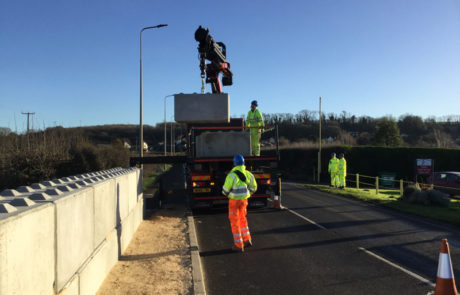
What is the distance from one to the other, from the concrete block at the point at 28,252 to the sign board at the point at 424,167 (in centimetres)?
1974

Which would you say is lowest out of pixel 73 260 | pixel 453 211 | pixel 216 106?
pixel 453 211

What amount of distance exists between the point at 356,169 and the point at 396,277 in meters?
28.6

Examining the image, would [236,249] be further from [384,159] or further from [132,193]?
[384,159]

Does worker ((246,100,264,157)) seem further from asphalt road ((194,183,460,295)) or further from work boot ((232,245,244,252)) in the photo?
work boot ((232,245,244,252))

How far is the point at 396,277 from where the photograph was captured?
18.4 feet

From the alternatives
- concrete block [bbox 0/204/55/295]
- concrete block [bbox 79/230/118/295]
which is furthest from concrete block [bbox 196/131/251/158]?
concrete block [bbox 0/204/55/295]

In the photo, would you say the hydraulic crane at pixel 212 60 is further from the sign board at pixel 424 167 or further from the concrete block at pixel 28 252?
the sign board at pixel 424 167

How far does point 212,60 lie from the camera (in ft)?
36.2

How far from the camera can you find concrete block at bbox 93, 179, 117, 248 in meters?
5.01

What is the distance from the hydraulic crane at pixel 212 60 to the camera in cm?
984

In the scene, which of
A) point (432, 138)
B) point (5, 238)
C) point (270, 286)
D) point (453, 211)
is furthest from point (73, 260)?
point (432, 138)

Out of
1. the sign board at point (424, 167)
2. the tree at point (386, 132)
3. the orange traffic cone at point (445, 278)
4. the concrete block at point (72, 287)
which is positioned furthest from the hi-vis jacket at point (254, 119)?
the tree at point (386, 132)

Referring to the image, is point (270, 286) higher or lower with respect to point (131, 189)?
lower

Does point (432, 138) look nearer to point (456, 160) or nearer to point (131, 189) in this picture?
point (456, 160)
